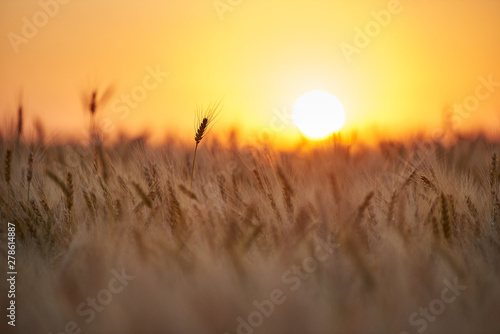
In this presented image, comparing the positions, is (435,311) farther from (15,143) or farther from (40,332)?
(15,143)

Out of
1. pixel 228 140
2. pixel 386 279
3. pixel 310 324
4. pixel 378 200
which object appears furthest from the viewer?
pixel 228 140

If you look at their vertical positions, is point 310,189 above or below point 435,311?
above

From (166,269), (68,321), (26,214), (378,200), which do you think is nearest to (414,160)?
(378,200)

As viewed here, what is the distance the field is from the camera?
3.47 ft

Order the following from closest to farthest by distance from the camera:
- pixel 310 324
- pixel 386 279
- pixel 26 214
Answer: pixel 310 324
pixel 386 279
pixel 26 214

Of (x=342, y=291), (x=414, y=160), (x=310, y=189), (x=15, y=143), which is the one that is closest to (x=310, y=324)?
(x=342, y=291)

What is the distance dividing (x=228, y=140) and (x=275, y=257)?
4.43 feet

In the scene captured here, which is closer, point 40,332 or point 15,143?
point 40,332

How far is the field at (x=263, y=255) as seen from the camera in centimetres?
106

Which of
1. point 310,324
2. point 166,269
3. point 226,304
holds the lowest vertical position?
point 310,324

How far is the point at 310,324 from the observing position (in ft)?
3.39

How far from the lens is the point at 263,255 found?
136 centimetres

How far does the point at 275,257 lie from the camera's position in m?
1.27

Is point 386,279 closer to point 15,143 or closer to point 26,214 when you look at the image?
point 26,214
